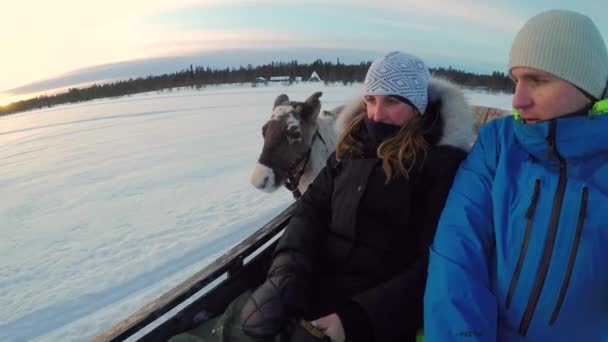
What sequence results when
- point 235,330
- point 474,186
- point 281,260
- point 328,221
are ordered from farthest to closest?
point 328,221, point 281,260, point 235,330, point 474,186

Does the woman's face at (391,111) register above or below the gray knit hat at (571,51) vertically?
below

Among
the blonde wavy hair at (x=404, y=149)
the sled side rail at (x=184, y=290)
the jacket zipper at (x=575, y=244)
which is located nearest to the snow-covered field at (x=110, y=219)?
the blonde wavy hair at (x=404, y=149)

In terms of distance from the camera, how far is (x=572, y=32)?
1.46m

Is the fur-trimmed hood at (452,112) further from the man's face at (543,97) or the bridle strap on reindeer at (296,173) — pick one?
the bridle strap on reindeer at (296,173)

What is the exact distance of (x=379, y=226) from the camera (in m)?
2.00

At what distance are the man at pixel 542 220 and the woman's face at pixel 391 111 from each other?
22.0 inches

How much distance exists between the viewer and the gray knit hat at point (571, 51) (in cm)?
144

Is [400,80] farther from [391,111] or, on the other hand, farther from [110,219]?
[110,219]

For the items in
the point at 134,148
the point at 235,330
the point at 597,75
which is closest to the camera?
the point at 597,75

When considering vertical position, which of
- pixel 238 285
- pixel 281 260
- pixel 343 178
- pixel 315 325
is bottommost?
pixel 238 285

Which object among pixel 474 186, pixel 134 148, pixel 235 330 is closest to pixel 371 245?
pixel 474 186

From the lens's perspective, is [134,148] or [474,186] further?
[134,148]

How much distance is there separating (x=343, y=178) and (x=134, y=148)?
11710 millimetres

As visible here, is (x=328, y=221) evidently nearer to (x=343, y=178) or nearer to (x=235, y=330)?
(x=343, y=178)
